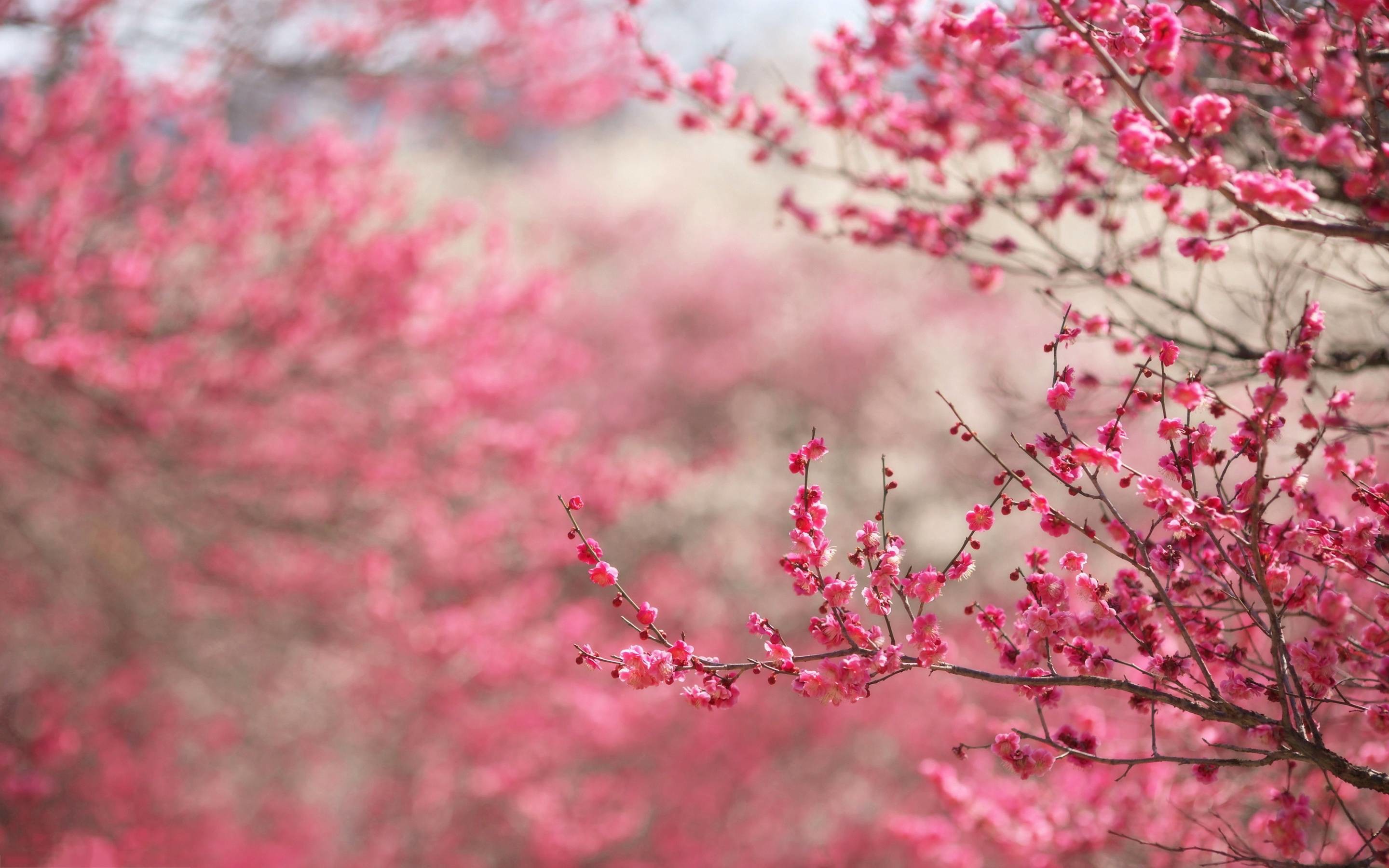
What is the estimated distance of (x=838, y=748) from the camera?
A: 7488 mm

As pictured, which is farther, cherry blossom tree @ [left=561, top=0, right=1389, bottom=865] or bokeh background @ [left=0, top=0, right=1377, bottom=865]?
bokeh background @ [left=0, top=0, right=1377, bottom=865]

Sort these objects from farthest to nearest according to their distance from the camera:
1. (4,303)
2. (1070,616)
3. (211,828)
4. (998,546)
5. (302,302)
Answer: (998,546) < (211,828) < (302,302) < (4,303) < (1070,616)

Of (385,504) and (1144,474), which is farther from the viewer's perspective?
(385,504)

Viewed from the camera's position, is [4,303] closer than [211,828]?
Yes

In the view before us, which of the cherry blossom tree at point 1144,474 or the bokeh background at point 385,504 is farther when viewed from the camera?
the bokeh background at point 385,504

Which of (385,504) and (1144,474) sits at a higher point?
(1144,474)

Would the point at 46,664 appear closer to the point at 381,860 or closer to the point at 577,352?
the point at 381,860

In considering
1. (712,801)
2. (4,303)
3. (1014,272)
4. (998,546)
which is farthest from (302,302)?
(998,546)

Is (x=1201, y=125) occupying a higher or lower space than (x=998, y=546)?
higher

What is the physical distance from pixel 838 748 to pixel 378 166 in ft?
17.9

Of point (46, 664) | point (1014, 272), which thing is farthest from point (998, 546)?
point (46, 664)

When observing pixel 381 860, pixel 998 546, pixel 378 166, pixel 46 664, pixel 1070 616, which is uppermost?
pixel 378 166

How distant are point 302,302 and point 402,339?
719 mm

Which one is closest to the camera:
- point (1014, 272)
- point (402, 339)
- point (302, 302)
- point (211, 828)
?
point (1014, 272)
